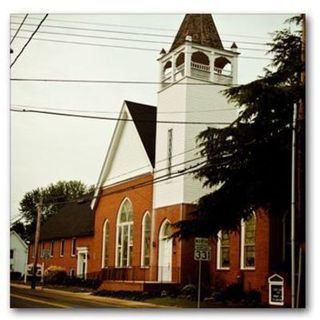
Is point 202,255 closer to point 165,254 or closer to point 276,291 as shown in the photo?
point 165,254

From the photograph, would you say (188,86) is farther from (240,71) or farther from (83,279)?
(83,279)

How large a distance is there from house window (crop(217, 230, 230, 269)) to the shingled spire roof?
145cm

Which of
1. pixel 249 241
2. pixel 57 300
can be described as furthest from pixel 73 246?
pixel 249 241

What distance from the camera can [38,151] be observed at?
7.79m

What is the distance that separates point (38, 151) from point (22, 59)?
711 mm

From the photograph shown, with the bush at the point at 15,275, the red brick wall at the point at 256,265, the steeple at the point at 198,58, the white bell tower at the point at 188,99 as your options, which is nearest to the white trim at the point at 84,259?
the bush at the point at 15,275

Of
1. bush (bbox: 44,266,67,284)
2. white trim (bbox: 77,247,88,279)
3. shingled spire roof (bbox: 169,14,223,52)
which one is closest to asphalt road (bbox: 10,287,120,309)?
bush (bbox: 44,266,67,284)

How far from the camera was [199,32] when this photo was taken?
7.92m

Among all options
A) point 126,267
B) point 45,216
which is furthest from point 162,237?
point 45,216

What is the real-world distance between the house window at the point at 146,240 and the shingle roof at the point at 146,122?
46cm

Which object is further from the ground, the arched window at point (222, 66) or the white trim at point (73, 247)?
the arched window at point (222, 66)

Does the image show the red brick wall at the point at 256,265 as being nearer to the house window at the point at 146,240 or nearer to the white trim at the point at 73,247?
the house window at the point at 146,240

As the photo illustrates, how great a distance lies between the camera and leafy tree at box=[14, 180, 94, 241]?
7.78 m

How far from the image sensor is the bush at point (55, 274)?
25.8 feet
